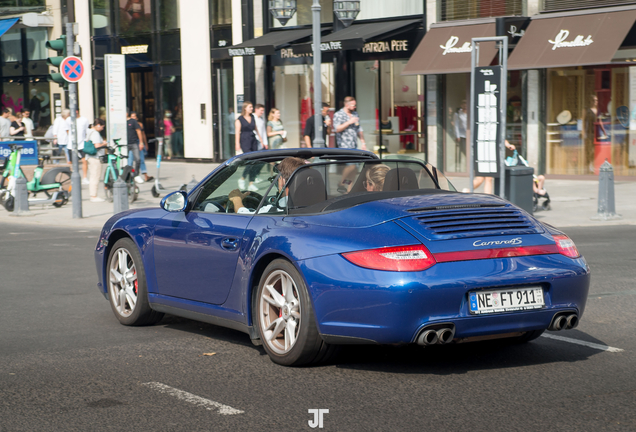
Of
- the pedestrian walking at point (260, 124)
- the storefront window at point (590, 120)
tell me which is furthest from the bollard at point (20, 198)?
the storefront window at point (590, 120)

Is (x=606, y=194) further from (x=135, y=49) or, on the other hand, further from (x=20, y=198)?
(x=135, y=49)

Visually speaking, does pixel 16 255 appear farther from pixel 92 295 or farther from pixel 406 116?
pixel 406 116

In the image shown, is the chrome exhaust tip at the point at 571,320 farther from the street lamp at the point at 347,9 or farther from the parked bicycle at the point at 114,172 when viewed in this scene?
the parked bicycle at the point at 114,172

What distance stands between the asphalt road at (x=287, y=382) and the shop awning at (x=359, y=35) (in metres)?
17.5

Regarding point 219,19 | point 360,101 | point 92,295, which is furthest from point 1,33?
point 92,295

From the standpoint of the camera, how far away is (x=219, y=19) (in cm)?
3031

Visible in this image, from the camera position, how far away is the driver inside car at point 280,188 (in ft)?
19.7

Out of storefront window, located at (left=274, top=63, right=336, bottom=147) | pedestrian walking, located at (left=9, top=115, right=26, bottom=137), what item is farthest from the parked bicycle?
storefront window, located at (left=274, top=63, right=336, bottom=147)

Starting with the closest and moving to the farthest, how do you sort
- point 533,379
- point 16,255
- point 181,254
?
point 533,379, point 181,254, point 16,255

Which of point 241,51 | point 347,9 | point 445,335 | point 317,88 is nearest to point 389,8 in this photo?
point 241,51

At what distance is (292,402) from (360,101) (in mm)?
22236

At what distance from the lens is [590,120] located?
21.7m

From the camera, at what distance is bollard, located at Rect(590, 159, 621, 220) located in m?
14.6

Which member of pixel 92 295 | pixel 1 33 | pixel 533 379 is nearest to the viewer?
pixel 533 379
